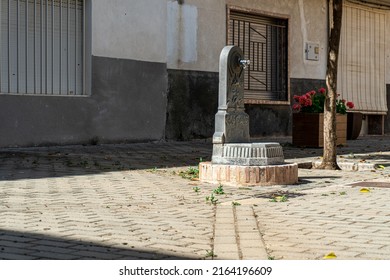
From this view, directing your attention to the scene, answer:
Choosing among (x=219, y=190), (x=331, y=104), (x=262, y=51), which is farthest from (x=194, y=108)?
(x=219, y=190)

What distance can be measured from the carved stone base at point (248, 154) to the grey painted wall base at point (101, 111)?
5277 millimetres

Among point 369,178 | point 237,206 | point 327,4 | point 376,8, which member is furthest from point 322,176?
point 376,8

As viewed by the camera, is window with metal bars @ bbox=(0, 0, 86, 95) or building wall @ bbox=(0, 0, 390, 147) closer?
window with metal bars @ bbox=(0, 0, 86, 95)

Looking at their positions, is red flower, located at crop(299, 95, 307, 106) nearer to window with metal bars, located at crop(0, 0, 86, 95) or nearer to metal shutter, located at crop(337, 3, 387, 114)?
window with metal bars, located at crop(0, 0, 86, 95)

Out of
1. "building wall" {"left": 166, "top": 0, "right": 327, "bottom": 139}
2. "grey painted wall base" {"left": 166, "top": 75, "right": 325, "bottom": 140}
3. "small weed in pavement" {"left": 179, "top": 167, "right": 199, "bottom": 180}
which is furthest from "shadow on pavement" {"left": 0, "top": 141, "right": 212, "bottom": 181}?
"building wall" {"left": 166, "top": 0, "right": 327, "bottom": 139}

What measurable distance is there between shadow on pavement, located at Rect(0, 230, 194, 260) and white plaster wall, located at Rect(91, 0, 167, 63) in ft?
32.0

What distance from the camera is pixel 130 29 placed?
15102 millimetres

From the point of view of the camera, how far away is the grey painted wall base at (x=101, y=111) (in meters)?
13.0

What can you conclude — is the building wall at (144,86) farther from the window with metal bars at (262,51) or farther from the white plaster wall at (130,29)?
the window with metal bars at (262,51)

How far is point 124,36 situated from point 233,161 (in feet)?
22.7

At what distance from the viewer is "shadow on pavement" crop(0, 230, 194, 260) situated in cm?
441

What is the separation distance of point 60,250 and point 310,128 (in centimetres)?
1127

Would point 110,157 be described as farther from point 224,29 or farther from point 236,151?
point 224,29
